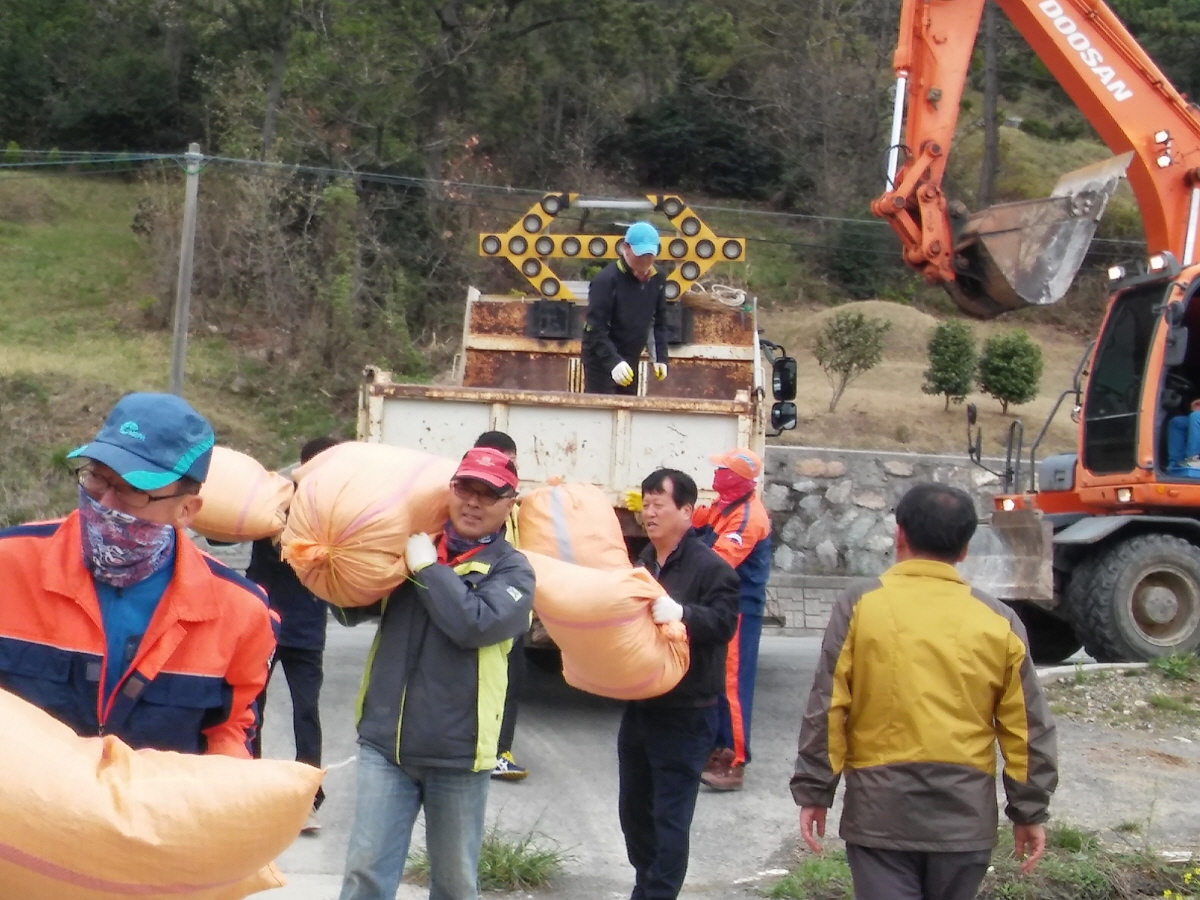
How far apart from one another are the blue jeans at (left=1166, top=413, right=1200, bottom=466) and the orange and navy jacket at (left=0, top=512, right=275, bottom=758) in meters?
8.26

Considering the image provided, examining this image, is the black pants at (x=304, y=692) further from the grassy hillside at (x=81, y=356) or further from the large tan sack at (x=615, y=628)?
the grassy hillside at (x=81, y=356)

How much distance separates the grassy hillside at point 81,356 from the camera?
58.0 feet

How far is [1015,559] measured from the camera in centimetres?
980

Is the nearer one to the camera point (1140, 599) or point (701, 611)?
point (701, 611)

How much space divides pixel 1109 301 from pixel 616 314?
11.8 feet

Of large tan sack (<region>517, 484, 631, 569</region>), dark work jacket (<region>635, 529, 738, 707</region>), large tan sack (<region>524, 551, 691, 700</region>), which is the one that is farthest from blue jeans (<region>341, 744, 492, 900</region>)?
large tan sack (<region>517, 484, 631, 569</region>)

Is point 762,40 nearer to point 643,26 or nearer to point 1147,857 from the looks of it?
point 643,26

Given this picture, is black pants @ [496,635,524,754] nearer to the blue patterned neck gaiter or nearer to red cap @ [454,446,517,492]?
red cap @ [454,446,517,492]

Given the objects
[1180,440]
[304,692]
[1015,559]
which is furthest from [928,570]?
[1180,440]

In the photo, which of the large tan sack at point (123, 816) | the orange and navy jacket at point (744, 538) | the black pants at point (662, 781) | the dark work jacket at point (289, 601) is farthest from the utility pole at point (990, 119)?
Result: the large tan sack at point (123, 816)

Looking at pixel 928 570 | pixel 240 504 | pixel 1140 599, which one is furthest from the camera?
pixel 1140 599

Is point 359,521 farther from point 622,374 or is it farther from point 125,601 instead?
point 622,374

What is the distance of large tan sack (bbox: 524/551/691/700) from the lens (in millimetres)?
4492

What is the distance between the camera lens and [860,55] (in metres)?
31.8
